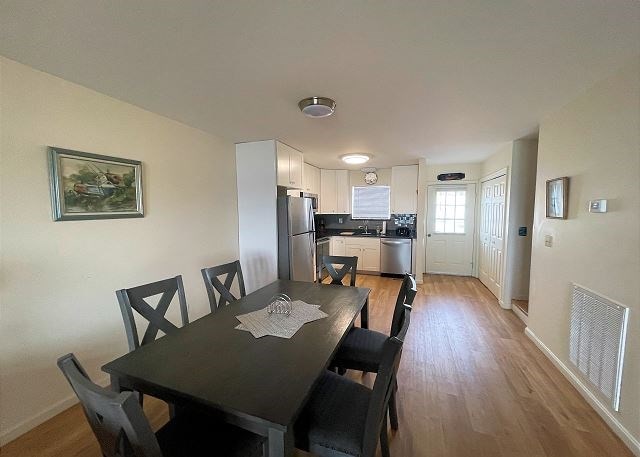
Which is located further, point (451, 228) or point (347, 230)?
point (347, 230)

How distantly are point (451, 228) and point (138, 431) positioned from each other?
559 cm

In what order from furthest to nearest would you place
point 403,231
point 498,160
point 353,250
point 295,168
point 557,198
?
point 353,250 < point 403,231 < point 498,160 < point 295,168 < point 557,198

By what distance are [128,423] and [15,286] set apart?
1.63m

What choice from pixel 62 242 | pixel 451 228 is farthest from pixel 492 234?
pixel 62 242

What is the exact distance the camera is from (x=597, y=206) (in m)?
1.82

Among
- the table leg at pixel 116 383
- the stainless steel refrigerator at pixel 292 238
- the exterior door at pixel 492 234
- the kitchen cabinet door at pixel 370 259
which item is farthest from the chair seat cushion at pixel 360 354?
the kitchen cabinet door at pixel 370 259

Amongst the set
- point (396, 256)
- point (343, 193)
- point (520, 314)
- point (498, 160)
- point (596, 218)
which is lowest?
point (520, 314)

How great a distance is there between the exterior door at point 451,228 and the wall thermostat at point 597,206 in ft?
10.9

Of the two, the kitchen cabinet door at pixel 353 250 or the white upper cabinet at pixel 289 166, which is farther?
the kitchen cabinet door at pixel 353 250

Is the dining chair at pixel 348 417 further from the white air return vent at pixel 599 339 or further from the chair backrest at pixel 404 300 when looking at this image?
the white air return vent at pixel 599 339

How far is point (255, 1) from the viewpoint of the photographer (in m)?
1.12

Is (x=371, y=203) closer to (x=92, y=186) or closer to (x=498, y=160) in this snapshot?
(x=498, y=160)

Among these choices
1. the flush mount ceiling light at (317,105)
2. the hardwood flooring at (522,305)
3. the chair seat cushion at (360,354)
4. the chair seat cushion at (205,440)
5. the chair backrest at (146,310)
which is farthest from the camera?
the hardwood flooring at (522,305)

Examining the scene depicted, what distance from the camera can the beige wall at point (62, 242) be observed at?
1.57m
